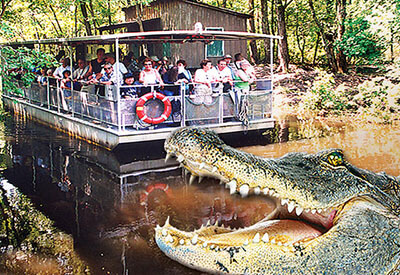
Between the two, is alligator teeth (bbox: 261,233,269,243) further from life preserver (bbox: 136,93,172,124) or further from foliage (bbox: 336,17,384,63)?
foliage (bbox: 336,17,384,63)

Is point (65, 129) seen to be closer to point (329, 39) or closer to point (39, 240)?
point (39, 240)

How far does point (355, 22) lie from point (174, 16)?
7124 millimetres

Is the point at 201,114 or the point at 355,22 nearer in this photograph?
the point at 201,114

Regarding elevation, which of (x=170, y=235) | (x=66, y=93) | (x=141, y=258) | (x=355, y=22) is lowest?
(x=141, y=258)

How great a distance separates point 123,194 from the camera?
A: 8.02m

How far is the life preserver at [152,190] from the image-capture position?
7.67 meters

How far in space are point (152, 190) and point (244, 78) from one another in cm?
569

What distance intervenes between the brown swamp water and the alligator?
45cm

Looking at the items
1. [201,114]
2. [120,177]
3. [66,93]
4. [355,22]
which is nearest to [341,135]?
[201,114]

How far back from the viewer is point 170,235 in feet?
12.6

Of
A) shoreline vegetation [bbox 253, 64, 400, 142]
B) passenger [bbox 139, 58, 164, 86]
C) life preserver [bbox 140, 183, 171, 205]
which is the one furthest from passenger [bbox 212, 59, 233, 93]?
life preserver [bbox 140, 183, 171, 205]

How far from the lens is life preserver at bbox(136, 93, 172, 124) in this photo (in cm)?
1082

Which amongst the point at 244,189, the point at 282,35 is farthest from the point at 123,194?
the point at 282,35

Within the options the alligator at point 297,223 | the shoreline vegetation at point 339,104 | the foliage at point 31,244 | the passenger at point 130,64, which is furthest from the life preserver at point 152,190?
the passenger at point 130,64
